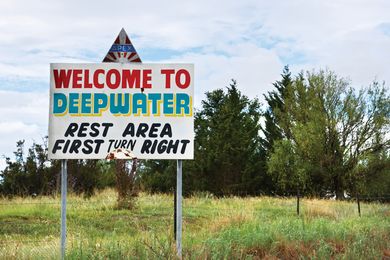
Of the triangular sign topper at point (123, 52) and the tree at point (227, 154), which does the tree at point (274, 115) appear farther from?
the triangular sign topper at point (123, 52)

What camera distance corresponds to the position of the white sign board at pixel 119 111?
8523mm

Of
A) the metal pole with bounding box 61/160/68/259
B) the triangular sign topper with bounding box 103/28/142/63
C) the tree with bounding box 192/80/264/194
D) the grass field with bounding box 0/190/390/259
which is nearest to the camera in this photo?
the metal pole with bounding box 61/160/68/259

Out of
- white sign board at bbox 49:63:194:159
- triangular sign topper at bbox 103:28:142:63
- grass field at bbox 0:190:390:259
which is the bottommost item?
grass field at bbox 0:190:390:259

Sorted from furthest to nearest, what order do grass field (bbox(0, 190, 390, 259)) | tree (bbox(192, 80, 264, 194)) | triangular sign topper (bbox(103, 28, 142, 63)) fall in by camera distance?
tree (bbox(192, 80, 264, 194))
triangular sign topper (bbox(103, 28, 142, 63))
grass field (bbox(0, 190, 390, 259))

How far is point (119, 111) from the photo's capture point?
8.57m

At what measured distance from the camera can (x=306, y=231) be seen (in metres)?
11.2

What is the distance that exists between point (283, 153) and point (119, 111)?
40.1 meters

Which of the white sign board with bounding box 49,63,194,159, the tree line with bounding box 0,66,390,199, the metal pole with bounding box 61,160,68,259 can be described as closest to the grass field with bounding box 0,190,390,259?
the metal pole with bounding box 61,160,68,259

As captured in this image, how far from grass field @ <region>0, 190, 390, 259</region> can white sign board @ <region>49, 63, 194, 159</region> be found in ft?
4.41

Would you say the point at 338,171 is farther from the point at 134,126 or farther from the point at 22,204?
the point at 134,126

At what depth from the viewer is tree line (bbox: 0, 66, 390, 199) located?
36.9m

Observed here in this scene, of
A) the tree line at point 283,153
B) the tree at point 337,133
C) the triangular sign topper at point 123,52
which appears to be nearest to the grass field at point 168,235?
the triangular sign topper at point 123,52

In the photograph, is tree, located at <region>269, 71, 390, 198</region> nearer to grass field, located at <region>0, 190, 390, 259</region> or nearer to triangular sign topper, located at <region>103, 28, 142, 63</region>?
grass field, located at <region>0, 190, 390, 259</region>

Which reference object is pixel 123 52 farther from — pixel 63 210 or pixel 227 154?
pixel 227 154
